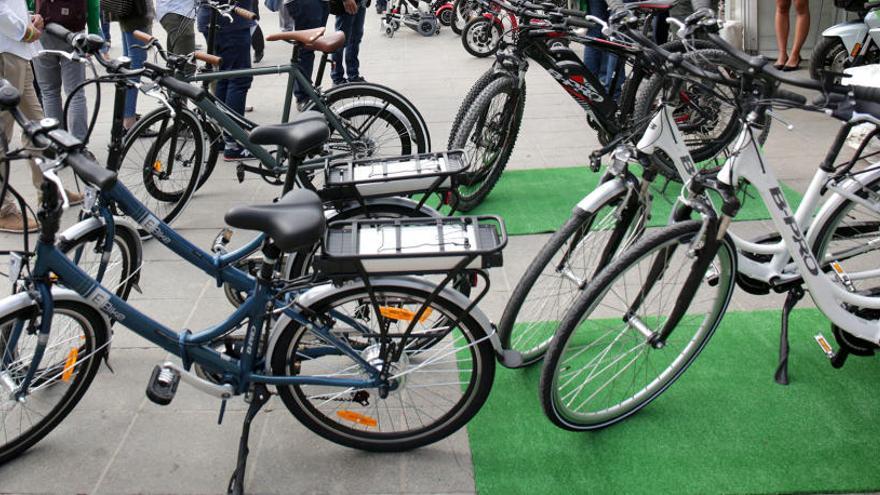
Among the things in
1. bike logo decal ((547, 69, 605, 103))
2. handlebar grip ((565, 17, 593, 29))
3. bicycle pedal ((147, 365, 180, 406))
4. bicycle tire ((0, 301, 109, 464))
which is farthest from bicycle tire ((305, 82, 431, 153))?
bicycle pedal ((147, 365, 180, 406))

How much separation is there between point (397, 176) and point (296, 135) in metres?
0.42

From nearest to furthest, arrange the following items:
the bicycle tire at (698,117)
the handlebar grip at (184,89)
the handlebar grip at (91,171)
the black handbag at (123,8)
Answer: the handlebar grip at (91,171) → the handlebar grip at (184,89) → the bicycle tire at (698,117) → the black handbag at (123,8)

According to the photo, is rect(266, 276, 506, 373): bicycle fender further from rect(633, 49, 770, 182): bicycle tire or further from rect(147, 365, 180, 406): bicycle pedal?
rect(633, 49, 770, 182): bicycle tire

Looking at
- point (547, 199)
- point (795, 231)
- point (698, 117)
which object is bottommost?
point (547, 199)

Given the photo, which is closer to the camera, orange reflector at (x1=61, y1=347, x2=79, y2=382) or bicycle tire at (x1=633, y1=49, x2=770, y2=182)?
orange reflector at (x1=61, y1=347, x2=79, y2=382)

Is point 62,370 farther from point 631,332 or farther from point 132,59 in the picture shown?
point 132,59

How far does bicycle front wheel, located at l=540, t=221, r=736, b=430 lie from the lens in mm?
2775

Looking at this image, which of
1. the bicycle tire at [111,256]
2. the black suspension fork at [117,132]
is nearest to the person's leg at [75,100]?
the black suspension fork at [117,132]

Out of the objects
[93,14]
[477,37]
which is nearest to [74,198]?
[93,14]

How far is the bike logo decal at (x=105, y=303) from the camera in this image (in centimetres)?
275

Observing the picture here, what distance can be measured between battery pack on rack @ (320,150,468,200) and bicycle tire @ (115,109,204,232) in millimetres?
1855

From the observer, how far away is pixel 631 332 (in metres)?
3.21

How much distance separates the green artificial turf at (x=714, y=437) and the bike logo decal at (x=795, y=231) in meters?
0.60

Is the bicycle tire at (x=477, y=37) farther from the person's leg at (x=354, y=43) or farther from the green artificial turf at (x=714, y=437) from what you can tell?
the green artificial turf at (x=714, y=437)
